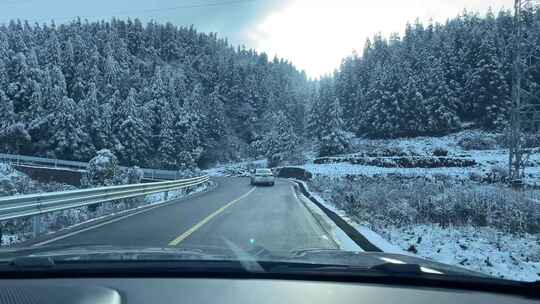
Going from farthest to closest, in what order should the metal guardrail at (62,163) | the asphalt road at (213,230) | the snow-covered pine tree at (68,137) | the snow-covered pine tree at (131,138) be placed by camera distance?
the snow-covered pine tree at (131,138)
the snow-covered pine tree at (68,137)
the metal guardrail at (62,163)
the asphalt road at (213,230)

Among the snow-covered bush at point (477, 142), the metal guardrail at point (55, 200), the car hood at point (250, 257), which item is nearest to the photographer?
the car hood at point (250, 257)

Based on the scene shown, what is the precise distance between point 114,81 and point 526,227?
9302 centimetres

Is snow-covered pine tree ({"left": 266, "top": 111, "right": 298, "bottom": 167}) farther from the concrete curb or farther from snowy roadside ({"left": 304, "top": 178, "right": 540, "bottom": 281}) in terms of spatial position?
snowy roadside ({"left": 304, "top": 178, "right": 540, "bottom": 281})

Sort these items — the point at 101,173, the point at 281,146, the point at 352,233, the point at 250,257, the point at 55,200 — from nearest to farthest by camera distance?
the point at 250,257 → the point at 352,233 → the point at 55,200 → the point at 101,173 → the point at 281,146

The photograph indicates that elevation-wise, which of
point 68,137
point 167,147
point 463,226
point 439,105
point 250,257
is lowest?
point 463,226

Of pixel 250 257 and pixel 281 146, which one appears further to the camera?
pixel 281 146

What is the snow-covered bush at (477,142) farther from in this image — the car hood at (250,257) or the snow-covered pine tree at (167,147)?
the car hood at (250,257)

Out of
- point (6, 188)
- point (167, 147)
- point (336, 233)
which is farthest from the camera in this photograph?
point (167, 147)

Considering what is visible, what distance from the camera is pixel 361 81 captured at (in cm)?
11450

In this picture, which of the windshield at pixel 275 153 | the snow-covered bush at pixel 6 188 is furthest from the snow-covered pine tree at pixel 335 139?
the snow-covered bush at pixel 6 188

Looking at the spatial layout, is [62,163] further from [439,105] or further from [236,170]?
[439,105]

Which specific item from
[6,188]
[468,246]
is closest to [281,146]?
[6,188]

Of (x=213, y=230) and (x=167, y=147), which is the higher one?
(x=167, y=147)

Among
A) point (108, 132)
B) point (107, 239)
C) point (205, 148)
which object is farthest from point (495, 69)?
point (107, 239)
